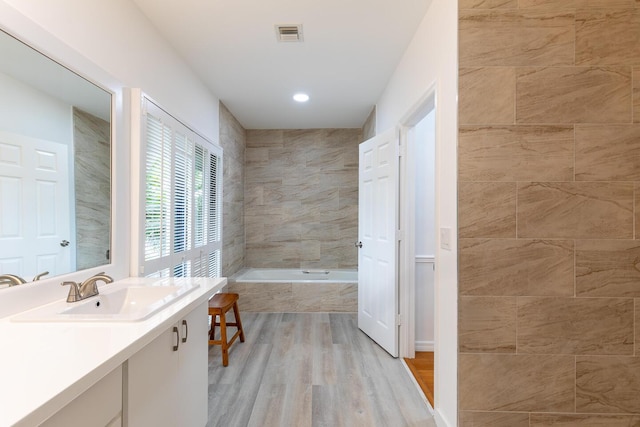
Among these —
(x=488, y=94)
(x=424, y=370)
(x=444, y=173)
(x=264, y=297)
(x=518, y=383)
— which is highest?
(x=488, y=94)

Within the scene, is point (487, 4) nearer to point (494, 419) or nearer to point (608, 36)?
point (608, 36)

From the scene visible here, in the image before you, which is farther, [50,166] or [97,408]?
[50,166]

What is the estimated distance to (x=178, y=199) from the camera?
261cm

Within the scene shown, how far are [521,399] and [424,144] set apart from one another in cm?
206

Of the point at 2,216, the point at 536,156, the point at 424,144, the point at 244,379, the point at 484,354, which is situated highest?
the point at 424,144

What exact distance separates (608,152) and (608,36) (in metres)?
0.55

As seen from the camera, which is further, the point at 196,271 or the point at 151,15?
the point at 196,271

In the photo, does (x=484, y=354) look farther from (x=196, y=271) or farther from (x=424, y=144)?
(x=196, y=271)

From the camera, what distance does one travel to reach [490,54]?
158 centimetres

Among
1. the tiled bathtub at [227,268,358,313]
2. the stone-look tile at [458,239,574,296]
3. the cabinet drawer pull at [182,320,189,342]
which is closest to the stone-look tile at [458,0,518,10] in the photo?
the stone-look tile at [458,239,574,296]

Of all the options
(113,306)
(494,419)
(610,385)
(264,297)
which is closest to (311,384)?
(494,419)

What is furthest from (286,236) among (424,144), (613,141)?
(613,141)

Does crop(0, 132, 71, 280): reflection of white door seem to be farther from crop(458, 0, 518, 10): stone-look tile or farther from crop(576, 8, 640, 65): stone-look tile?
crop(576, 8, 640, 65): stone-look tile

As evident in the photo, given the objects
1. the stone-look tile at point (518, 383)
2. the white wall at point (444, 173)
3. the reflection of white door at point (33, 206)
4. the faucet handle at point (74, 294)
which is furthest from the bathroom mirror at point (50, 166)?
the stone-look tile at point (518, 383)
